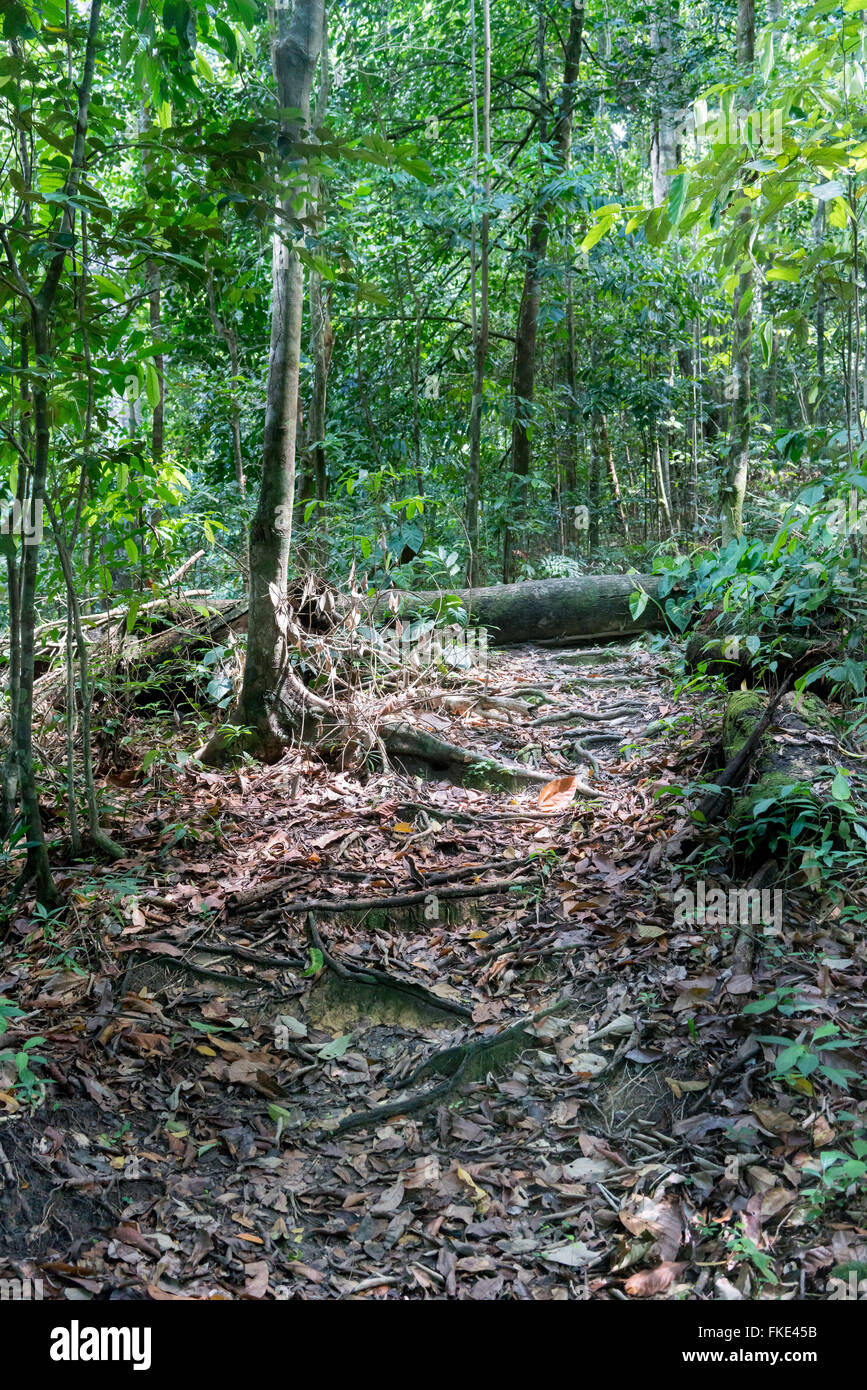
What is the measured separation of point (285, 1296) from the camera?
2.14 metres

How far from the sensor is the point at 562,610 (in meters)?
6.97

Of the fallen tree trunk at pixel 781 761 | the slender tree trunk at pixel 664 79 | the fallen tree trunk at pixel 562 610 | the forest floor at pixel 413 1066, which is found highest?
the slender tree trunk at pixel 664 79

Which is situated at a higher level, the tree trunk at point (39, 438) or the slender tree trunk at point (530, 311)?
the slender tree trunk at point (530, 311)

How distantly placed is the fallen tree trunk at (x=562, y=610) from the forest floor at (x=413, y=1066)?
278 cm

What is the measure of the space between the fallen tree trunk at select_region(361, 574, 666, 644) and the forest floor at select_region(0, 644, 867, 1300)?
9.13 feet

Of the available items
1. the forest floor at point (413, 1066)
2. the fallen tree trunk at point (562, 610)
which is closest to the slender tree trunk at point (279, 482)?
the forest floor at point (413, 1066)

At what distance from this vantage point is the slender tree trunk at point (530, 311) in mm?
8594

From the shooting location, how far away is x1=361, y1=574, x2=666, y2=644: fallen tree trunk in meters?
6.91

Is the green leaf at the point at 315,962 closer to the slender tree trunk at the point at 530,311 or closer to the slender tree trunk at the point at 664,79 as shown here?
the slender tree trunk at the point at 530,311

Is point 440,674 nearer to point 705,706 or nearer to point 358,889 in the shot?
point 705,706

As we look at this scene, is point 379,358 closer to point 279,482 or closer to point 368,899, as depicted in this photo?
point 279,482

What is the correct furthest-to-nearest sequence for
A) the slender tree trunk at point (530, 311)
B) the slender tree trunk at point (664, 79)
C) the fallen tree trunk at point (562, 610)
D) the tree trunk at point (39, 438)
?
the slender tree trunk at point (664, 79)
the slender tree trunk at point (530, 311)
the fallen tree trunk at point (562, 610)
the tree trunk at point (39, 438)

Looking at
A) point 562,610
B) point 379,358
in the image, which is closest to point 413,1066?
point 562,610
